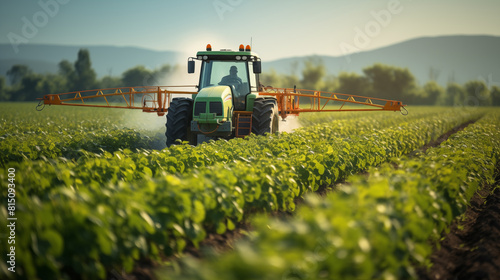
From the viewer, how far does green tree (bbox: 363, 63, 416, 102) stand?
82.4 metres

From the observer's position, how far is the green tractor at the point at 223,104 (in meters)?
10.4

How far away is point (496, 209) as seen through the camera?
23.7ft

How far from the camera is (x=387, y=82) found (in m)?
82.8

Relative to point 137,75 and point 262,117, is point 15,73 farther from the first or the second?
point 262,117

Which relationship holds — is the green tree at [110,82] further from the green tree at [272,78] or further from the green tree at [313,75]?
the green tree at [313,75]

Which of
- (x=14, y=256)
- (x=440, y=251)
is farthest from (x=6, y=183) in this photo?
(x=440, y=251)

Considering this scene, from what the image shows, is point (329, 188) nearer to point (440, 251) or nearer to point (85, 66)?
point (440, 251)

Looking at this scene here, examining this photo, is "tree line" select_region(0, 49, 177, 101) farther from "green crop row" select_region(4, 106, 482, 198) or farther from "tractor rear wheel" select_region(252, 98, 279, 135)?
"green crop row" select_region(4, 106, 482, 198)

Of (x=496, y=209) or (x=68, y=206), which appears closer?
(x=68, y=206)

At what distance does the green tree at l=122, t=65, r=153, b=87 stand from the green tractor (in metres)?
62.9

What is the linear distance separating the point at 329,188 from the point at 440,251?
3.05 metres

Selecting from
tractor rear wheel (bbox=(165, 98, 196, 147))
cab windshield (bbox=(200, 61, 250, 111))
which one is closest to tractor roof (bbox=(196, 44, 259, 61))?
cab windshield (bbox=(200, 61, 250, 111))

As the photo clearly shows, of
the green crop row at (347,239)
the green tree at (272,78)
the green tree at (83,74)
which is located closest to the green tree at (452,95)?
the green tree at (272,78)

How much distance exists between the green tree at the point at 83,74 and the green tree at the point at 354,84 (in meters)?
46.1
